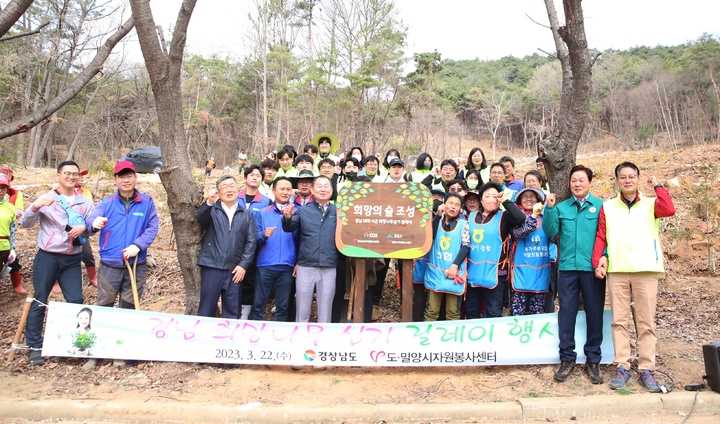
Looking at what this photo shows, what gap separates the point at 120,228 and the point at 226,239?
1.08 metres

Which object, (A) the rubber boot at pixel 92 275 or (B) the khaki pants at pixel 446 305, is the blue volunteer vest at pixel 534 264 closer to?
(B) the khaki pants at pixel 446 305

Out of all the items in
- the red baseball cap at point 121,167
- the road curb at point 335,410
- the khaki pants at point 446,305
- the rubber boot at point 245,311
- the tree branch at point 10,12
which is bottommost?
the road curb at point 335,410

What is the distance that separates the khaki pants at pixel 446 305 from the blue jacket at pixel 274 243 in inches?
59.0

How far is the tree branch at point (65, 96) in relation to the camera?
4867 mm

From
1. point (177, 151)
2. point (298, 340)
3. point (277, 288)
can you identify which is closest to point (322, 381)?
point (298, 340)

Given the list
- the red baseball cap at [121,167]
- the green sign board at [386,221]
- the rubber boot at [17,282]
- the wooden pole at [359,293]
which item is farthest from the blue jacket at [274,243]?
the rubber boot at [17,282]

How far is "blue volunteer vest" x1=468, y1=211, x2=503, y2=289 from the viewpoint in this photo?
4.75m

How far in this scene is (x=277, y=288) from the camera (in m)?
5.02

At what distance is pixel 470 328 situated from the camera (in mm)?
4547

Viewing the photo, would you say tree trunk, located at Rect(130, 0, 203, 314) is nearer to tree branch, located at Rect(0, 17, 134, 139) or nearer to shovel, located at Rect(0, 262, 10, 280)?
tree branch, located at Rect(0, 17, 134, 139)

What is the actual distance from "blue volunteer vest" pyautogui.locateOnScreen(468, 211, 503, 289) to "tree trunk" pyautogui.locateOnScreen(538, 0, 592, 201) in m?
1.06

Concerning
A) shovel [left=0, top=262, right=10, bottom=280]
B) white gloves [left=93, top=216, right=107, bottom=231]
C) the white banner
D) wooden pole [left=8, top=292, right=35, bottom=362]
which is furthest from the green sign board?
shovel [left=0, top=262, right=10, bottom=280]

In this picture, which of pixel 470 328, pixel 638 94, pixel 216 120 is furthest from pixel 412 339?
pixel 638 94

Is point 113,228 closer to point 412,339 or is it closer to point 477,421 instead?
point 412,339
